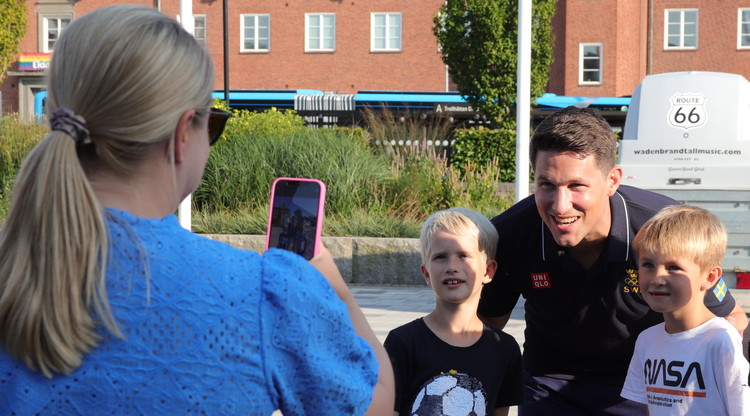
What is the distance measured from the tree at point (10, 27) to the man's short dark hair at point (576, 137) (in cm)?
2267

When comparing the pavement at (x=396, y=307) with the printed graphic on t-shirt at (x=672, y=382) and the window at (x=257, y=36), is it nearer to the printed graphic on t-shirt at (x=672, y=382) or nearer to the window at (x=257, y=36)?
the printed graphic on t-shirt at (x=672, y=382)

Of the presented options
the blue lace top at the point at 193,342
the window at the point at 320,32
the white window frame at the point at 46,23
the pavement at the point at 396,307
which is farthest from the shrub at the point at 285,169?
the white window frame at the point at 46,23

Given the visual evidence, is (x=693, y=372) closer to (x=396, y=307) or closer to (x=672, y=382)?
(x=672, y=382)

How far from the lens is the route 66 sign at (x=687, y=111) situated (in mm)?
10102

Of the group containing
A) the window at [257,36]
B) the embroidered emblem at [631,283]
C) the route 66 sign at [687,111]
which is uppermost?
the window at [257,36]

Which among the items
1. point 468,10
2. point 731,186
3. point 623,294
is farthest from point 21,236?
point 468,10

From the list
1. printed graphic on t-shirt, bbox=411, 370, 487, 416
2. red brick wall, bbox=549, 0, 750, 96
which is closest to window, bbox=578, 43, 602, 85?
red brick wall, bbox=549, 0, 750, 96

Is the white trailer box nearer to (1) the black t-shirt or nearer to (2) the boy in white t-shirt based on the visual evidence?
(2) the boy in white t-shirt

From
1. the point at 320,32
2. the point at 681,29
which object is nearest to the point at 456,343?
the point at 320,32

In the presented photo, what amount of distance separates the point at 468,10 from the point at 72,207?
2637 cm

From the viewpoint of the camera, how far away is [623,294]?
3.57 meters

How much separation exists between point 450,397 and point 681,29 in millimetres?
39505

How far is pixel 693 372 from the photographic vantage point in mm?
3287

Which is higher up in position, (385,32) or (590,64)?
(385,32)
